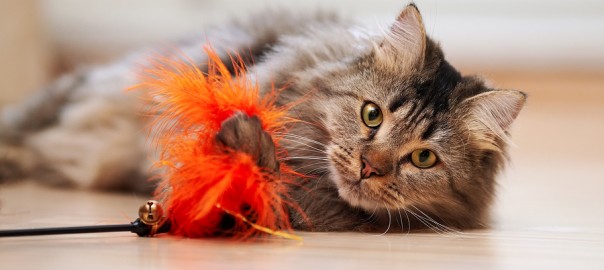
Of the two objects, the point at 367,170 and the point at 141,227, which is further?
the point at 367,170

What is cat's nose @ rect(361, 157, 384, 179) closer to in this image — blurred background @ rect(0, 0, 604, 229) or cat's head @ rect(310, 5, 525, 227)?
cat's head @ rect(310, 5, 525, 227)

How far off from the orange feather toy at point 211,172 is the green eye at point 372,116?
226mm

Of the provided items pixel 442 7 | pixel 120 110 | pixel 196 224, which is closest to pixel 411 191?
pixel 196 224

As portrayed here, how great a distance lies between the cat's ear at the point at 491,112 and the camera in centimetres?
158

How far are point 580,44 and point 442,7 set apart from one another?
78 cm

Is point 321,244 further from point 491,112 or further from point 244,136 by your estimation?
point 491,112

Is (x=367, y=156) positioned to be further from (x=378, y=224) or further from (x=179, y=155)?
(x=179, y=155)

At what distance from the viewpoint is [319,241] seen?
54.6 inches

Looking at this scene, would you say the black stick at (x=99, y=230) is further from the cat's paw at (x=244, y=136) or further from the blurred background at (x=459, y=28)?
the blurred background at (x=459, y=28)

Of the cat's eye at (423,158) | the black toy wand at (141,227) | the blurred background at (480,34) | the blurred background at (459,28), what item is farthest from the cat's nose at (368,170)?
the blurred background at (459,28)

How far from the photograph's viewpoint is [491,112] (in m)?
1.61

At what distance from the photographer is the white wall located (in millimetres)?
3709

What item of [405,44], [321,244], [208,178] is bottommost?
[321,244]

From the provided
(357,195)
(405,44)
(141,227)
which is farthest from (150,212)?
(405,44)
